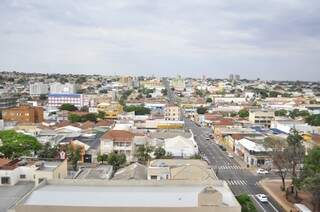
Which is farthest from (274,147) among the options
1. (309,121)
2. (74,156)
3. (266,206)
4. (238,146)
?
(309,121)

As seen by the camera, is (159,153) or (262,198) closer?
(262,198)

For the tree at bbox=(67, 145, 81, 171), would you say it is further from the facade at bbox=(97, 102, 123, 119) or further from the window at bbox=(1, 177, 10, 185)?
the facade at bbox=(97, 102, 123, 119)

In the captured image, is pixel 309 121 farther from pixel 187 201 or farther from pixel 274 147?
pixel 187 201

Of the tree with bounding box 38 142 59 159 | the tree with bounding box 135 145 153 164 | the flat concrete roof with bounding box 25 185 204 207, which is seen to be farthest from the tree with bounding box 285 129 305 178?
the tree with bounding box 38 142 59 159

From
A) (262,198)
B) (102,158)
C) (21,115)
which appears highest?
(21,115)

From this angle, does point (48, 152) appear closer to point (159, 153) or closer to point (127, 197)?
point (159, 153)

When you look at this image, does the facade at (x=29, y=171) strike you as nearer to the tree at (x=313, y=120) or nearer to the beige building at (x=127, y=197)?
the beige building at (x=127, y=197)

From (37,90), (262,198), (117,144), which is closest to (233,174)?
(262,198)

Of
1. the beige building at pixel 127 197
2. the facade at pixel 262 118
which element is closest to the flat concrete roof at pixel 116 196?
the beige building at pixel 127 197
